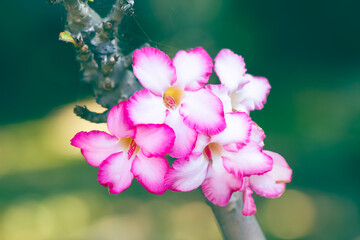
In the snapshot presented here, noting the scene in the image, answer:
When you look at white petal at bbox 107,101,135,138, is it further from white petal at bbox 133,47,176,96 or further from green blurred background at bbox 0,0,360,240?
green blurred background at bbox 0,0,360,240

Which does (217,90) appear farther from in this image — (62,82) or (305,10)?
(305,10)

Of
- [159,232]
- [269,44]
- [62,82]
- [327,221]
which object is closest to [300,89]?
[269,44]

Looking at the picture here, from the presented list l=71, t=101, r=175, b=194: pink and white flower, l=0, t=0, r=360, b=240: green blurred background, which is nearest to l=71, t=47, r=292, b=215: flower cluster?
l=71, t=101, r=175, b=194: pink and white flower

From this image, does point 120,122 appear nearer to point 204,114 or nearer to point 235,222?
point 204,114

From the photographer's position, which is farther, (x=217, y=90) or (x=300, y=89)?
(x=300, y=89)

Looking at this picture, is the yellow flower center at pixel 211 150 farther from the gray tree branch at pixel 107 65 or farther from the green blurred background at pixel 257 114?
the green blurred background at pixel 257 114

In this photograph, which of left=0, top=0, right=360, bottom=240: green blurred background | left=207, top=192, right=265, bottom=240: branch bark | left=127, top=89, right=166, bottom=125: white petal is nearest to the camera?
left=127, top=89, right=166, bottom=125: white petal
